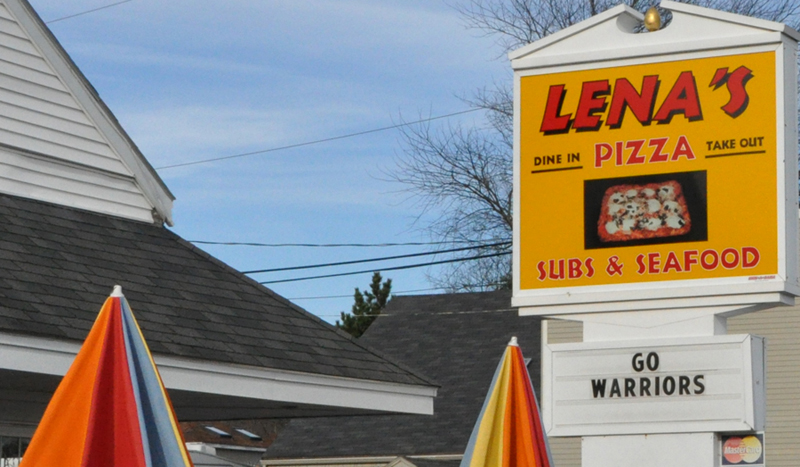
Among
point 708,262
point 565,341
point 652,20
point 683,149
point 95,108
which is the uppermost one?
point 95,108

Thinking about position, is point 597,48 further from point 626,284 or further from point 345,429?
point 345,429

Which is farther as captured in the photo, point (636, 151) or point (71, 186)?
point (71, 186)

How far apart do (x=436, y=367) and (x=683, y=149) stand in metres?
17.6

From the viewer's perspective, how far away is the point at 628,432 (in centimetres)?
679

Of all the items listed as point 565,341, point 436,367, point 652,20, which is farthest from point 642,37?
point 436,367

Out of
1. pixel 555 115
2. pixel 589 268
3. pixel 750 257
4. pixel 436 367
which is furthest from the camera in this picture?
pixel 436 367

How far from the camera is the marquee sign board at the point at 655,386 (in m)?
6.57

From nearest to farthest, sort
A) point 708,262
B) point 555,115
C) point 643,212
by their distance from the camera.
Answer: point 708,262, point 643,212, point 555,115

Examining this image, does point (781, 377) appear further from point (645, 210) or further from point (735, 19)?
point (735, 19)

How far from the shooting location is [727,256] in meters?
6.60

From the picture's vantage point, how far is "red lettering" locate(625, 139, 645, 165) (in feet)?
22.4

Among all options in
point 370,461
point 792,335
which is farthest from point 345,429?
point 792,335

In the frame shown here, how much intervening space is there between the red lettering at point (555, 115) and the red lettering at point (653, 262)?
90 centimetres

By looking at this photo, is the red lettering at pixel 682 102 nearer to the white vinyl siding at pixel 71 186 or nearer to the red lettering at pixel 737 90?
the red lettering at pixel 737 90
